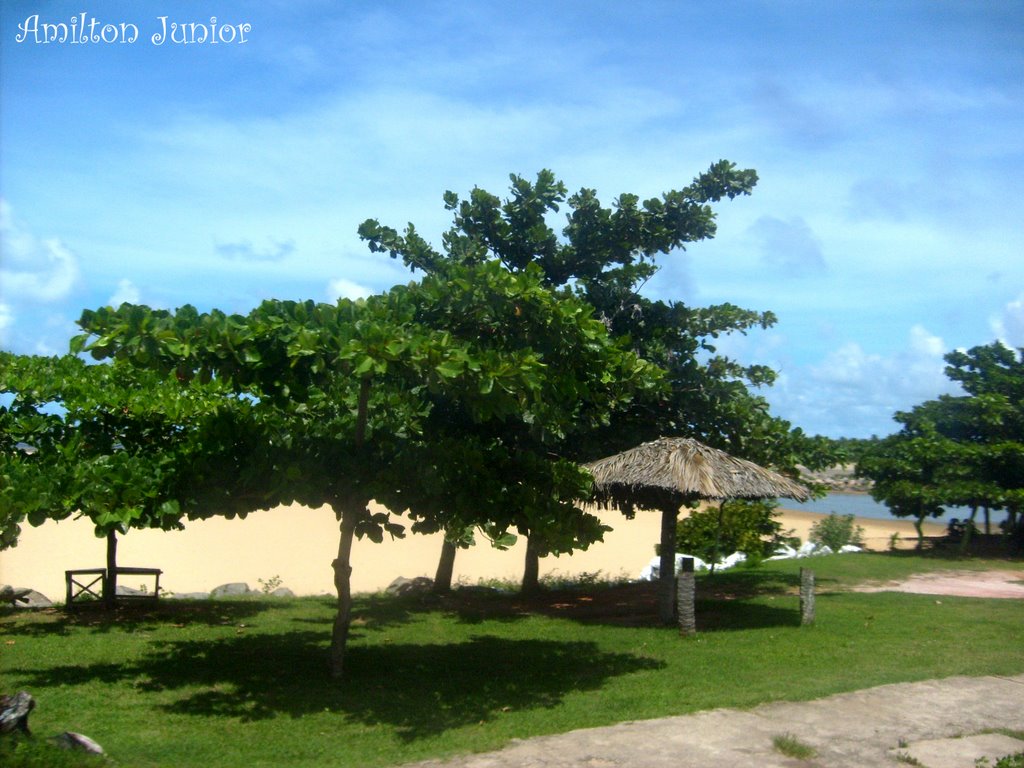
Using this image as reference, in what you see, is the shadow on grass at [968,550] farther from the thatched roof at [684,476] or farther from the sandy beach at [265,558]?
the thatched roof at [684,476]

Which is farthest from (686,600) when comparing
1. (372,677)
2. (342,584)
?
(342,584)

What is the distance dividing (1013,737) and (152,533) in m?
26.2

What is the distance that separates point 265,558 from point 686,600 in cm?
1601

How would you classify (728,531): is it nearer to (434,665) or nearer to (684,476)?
(684,476)

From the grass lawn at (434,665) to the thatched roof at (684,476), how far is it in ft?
5.82

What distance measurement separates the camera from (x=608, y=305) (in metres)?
14.4

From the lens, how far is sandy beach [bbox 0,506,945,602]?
21.3 m

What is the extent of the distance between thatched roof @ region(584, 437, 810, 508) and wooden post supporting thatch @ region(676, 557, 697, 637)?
940 millimetres

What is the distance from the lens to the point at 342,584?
31.0 ft

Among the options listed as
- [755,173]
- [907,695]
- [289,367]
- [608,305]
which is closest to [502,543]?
[289,367]

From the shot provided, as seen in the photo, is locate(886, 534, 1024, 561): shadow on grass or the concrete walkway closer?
the concrete walkway

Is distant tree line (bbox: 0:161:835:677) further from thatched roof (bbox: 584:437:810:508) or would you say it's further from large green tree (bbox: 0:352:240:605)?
thatched roof (bbox: 584:437:810:508)

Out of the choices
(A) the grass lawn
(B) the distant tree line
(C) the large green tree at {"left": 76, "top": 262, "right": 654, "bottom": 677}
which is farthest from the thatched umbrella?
(C) the large green tree at {"left": 76, "top": 262, "right": 654, "bottom": 677}

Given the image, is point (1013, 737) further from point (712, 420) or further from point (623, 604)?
point (623, 604)
